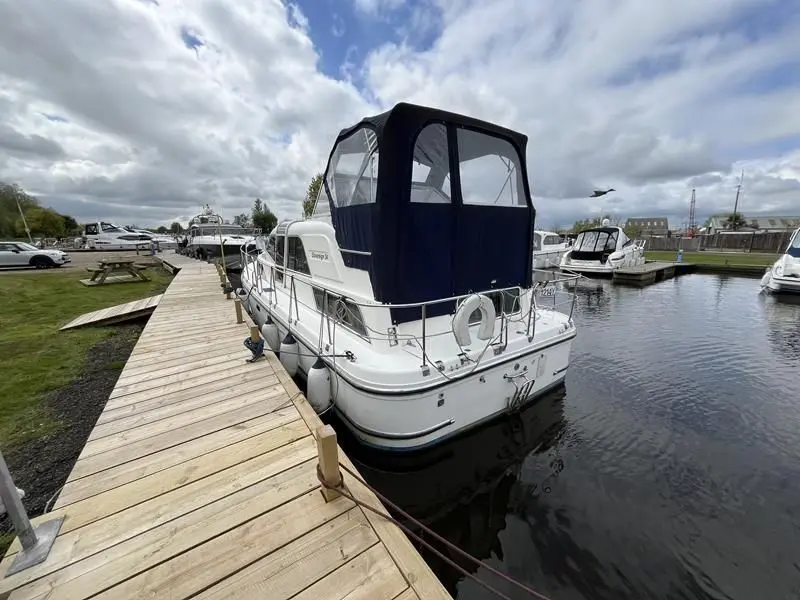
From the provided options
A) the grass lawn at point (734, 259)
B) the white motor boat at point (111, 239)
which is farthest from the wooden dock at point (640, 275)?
the white motor boat at point (111, 239)

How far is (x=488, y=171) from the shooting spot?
457 centimetres

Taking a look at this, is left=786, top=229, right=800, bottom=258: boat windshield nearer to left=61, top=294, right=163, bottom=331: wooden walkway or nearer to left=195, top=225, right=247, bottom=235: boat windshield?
left=61, top=294, right=163, bottom=331: wooden walkway

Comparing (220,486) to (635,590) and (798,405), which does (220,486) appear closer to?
(635,590)

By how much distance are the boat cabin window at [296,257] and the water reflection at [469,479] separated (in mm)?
2890

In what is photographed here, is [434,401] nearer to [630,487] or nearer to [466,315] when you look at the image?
[466,315]

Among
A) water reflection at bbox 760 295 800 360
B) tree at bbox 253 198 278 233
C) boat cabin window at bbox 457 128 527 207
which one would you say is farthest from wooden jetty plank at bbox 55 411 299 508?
tree at bbox 253 198 278 233

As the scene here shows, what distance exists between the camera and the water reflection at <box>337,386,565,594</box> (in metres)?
3.05

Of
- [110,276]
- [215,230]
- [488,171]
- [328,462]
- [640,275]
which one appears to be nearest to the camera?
[328,462]

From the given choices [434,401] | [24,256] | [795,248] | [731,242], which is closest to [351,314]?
[434,401]

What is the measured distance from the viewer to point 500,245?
15.2 ft

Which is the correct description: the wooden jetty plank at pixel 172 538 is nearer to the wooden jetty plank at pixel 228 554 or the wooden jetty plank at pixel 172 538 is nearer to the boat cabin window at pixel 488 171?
the wooden jetty plank at pixel 228 554

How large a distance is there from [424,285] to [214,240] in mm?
22272

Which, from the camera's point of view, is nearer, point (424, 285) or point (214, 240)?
point (424, 285)

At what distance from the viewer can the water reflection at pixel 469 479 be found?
3.05 metres
